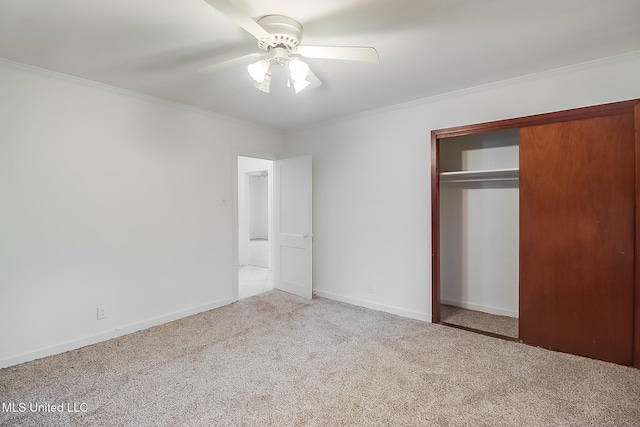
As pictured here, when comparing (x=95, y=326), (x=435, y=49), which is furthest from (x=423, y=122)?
(x=95, y=326)

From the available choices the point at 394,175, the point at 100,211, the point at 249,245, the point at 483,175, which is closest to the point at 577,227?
the point at 483,175

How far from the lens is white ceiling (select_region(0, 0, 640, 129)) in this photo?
1.74m

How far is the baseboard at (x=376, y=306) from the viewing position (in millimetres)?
3332

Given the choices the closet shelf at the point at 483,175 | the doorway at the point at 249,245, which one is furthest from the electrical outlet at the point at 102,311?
the closet shelf at the point at 483,175

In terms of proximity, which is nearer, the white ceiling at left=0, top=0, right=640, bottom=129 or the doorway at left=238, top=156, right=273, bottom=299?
the white ceiling at left=0, top=0, right=640, bottom=129

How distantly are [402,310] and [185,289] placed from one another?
2550mm

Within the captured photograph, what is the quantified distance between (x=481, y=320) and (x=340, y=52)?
3.07 metres

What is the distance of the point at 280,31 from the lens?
1.84m

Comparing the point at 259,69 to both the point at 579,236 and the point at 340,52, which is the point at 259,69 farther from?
the point at 579,236

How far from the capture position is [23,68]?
239 cm

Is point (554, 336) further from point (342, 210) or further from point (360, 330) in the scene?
point (342, 210)

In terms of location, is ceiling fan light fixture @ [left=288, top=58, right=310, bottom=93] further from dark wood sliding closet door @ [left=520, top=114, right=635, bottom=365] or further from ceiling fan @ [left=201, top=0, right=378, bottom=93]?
dark wood sliding closet door @ [left=520, top=114, right=635, bottom=365]

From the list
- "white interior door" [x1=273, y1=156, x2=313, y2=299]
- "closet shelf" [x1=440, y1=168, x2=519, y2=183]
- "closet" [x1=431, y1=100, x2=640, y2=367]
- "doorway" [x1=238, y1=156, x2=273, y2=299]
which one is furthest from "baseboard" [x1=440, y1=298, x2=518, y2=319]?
"doorway" [x1=238, y1=156, x2=273, y2=299]

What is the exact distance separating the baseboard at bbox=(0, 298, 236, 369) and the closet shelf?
323 cm
